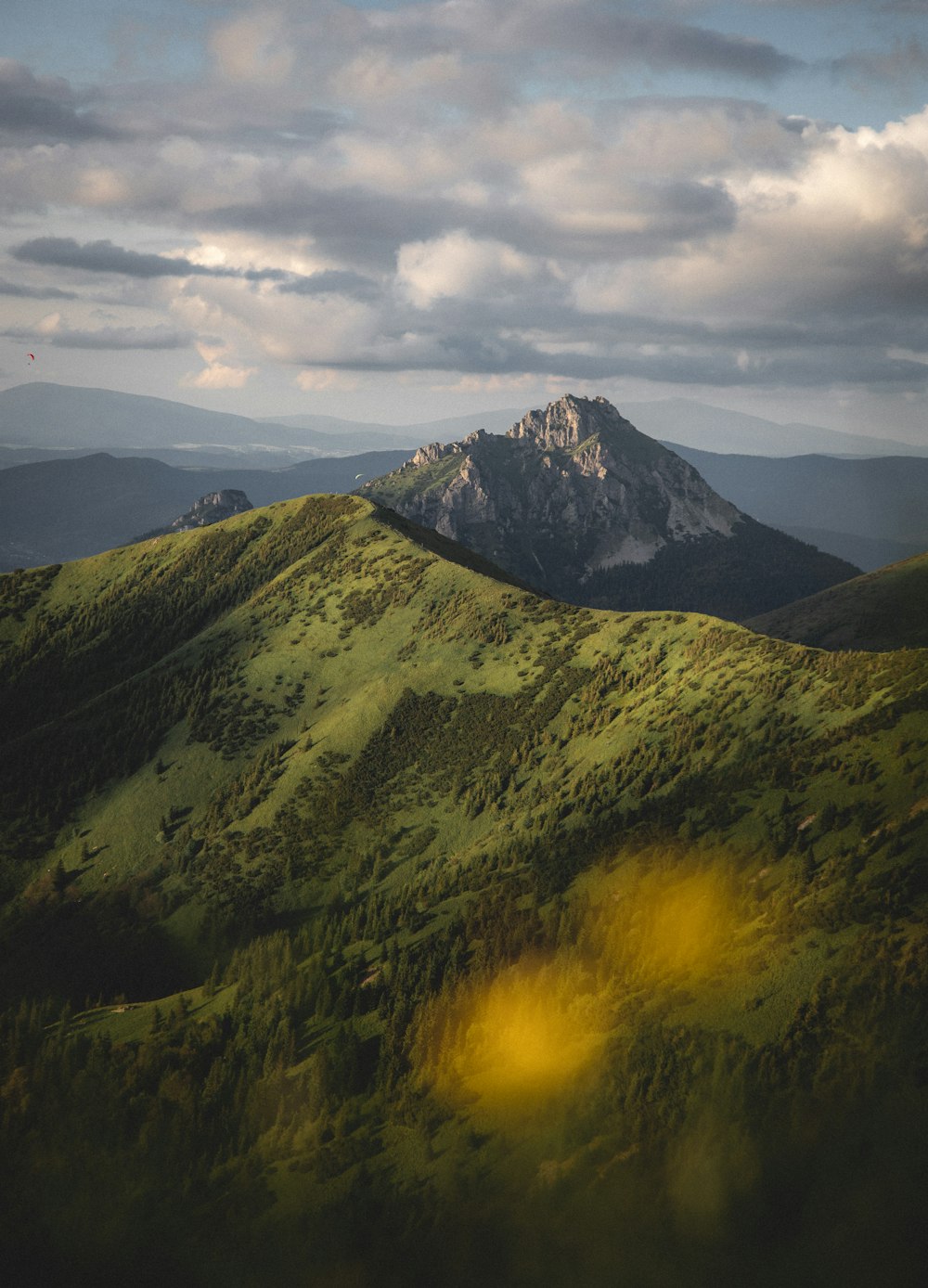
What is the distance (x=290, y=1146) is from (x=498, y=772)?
275 feet

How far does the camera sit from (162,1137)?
102 meters

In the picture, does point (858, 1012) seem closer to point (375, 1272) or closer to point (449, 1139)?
point (449, 1139)

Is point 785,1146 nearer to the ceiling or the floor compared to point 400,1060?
nearer to the ceiling

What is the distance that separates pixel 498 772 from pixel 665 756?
3561 cm

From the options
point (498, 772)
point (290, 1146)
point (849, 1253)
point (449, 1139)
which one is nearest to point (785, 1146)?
point (849, 1253)

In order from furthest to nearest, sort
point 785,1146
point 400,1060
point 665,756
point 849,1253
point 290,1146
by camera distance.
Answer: point 665,756
point 400,1060
point 290,1146
point 785,1146
point 849,1253

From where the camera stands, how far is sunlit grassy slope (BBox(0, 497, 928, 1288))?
3039 inches

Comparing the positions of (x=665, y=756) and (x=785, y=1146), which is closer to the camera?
(x=785, y=1146)

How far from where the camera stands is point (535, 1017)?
103 meters

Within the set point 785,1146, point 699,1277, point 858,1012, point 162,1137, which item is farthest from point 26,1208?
point 858,1012

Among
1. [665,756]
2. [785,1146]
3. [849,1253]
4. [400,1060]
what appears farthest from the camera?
[665,756]

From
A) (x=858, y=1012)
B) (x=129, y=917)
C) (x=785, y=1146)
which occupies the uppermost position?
(x=858, y=1012)

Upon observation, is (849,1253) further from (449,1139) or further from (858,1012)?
(449,1139)

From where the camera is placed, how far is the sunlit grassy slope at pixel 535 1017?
7719 centimetres
